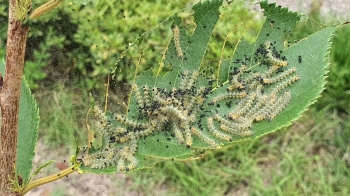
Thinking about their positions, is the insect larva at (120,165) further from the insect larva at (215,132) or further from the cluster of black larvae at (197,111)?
the insect larva at (215,132)

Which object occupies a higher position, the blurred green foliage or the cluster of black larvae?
the cluster of black larvae

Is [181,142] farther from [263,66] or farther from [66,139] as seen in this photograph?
[66,139]

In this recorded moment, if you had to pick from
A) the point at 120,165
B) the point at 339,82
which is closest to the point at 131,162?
the point at 120,165

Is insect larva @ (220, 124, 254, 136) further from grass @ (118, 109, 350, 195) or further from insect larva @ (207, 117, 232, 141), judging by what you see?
grass @ (118, 109, 350, 195)

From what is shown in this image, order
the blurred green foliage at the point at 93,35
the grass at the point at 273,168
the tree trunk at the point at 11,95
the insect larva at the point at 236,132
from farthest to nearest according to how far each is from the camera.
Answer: the blurred green foliage at the point at 93,35 → the grass at the point at 273,168 → the insect larva at the point at 236,132 → the tree trunk at the point at 11,95

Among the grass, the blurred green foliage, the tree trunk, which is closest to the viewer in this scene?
the tree trunk

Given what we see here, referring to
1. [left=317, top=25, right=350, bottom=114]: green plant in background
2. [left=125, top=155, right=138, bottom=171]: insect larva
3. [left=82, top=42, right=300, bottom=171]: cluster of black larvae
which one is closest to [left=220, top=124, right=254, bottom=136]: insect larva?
[left=82, top=42, right=300, bottom=171]: cluster of black larvae

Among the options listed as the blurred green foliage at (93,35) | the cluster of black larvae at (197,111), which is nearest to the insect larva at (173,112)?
the cluster of black larvae at (197,111)

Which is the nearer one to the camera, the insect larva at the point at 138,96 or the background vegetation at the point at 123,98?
the insect larva at the point at 138,96

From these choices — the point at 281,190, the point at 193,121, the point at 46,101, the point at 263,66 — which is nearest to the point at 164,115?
the point at 193,121

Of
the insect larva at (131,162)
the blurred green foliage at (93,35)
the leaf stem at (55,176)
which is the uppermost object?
the insect larva at (131,162)
